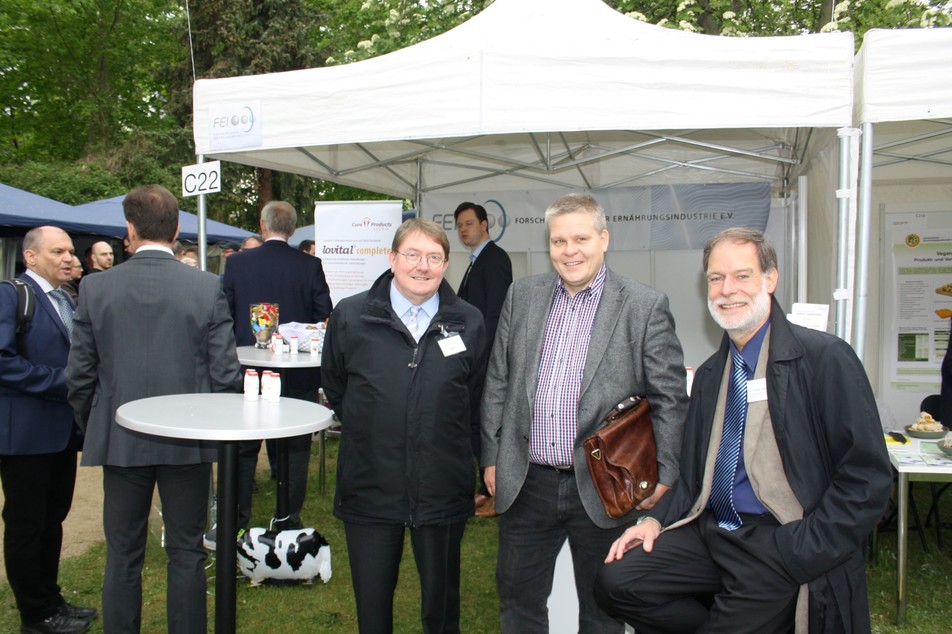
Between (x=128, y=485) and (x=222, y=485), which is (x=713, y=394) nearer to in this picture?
(x=222, y=485)

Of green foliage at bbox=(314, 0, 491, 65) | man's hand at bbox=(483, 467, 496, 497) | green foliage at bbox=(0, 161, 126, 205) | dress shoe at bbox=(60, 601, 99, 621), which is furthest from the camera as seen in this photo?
green foliage at bbox=(0, 161, 126, 205)

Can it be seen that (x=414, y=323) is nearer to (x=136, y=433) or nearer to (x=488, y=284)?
(x=136, y=433)

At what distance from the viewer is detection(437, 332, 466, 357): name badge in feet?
7.35

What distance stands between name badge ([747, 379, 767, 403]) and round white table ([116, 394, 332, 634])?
126 centimetres

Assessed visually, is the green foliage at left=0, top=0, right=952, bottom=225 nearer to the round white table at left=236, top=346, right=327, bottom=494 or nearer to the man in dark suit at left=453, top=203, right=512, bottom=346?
the man in dark suit at left=453, top=203, right=512, bottom=346

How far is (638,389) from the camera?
220 centimetres

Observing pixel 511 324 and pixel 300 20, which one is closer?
pixel 511 324

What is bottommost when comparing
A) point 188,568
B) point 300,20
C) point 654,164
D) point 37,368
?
point 188,568

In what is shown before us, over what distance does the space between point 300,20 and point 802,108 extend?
14.6 m

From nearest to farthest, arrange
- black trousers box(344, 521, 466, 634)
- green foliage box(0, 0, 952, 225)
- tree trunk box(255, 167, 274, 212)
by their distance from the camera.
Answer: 1. black trousers box(344, 521, 466, 634)
2. green foliage box(0, 0, 952, 225)
3. tree trunk box(255, 167, 274, 212)

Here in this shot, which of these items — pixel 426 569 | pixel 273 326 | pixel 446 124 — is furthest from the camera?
pixel 273 326

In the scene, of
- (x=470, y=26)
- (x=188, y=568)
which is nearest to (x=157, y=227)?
(x=188, y=568)

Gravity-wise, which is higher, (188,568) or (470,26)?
(470,26)

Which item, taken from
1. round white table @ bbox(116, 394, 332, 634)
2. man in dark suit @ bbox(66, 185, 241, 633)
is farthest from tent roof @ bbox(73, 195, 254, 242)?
round white table @ bbox(116, 394, 332, 634)
